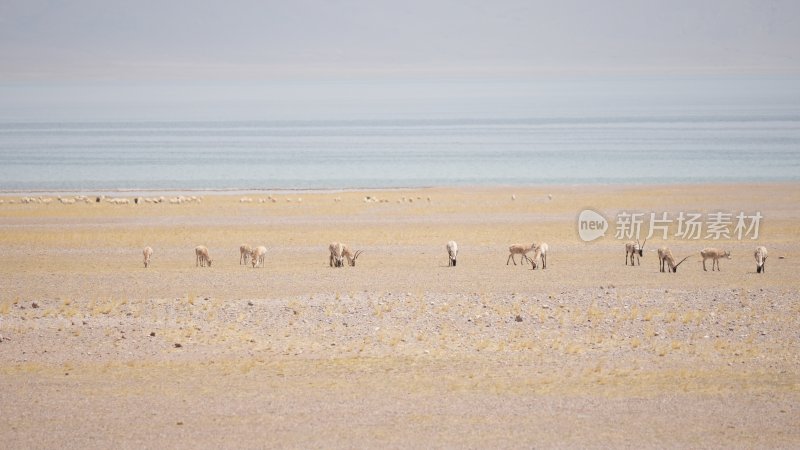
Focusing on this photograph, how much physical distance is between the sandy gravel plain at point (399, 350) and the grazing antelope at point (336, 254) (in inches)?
24.8

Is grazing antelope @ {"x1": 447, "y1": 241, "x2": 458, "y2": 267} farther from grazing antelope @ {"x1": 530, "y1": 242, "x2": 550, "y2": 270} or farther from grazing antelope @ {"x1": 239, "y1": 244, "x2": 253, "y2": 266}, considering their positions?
grazing antelope @ {"x1": 239, "y1": 244, "x2": 253, "y2": 266}

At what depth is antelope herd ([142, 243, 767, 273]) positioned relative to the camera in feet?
83.9

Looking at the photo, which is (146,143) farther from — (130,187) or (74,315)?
(74,315)

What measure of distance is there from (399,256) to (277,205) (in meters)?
16.9

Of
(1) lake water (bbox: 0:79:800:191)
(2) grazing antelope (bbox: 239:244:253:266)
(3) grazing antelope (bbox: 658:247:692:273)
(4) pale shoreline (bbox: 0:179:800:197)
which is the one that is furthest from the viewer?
(1) lake water (bbox: 0:79:800:191)

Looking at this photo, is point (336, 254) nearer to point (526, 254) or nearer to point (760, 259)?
point (526, 254)

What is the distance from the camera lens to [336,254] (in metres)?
27.2

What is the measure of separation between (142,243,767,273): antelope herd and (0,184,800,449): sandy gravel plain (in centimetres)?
36

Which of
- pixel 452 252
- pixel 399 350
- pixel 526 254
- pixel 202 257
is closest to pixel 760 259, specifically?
pixel 526 254

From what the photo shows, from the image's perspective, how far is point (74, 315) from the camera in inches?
775

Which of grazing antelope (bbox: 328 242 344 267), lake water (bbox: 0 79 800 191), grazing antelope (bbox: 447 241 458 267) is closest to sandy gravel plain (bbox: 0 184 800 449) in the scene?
grazing antelope (bbox: 447 241 458 267)

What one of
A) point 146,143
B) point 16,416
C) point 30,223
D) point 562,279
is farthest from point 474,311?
point 146,143

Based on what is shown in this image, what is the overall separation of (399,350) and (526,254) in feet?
37.8

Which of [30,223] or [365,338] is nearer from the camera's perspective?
[365,338]
